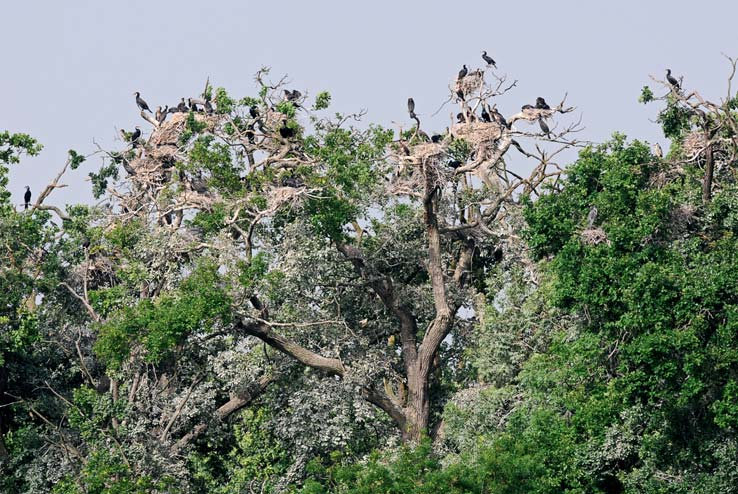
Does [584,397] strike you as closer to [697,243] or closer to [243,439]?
[697,243]

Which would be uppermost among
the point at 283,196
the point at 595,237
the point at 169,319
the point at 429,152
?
the point at 429,152

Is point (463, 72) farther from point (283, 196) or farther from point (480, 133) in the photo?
point (283, 196)

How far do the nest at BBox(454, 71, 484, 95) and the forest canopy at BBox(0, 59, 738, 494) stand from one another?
7 cm

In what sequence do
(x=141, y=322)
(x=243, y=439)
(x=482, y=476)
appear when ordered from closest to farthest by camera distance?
1. (x=482, y=476)
2. (x=141, y=322)
3. (x=243, y=439)

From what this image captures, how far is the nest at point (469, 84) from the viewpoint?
30.3 metres

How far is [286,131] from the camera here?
1148 inches

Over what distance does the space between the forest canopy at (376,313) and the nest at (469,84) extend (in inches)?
2.8

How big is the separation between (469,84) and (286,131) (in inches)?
150

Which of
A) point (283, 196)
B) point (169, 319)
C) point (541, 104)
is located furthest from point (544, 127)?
point (169, 319)

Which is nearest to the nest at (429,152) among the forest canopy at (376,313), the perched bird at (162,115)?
the forest canopy at (376,313)

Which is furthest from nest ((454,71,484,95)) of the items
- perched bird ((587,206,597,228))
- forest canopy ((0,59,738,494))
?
perched bird ((587,206,597,228))

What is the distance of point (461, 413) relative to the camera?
2781 cm

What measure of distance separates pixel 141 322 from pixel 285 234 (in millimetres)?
3261

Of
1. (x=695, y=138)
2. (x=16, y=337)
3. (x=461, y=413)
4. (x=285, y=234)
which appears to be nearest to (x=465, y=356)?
(x=461, y=413)
